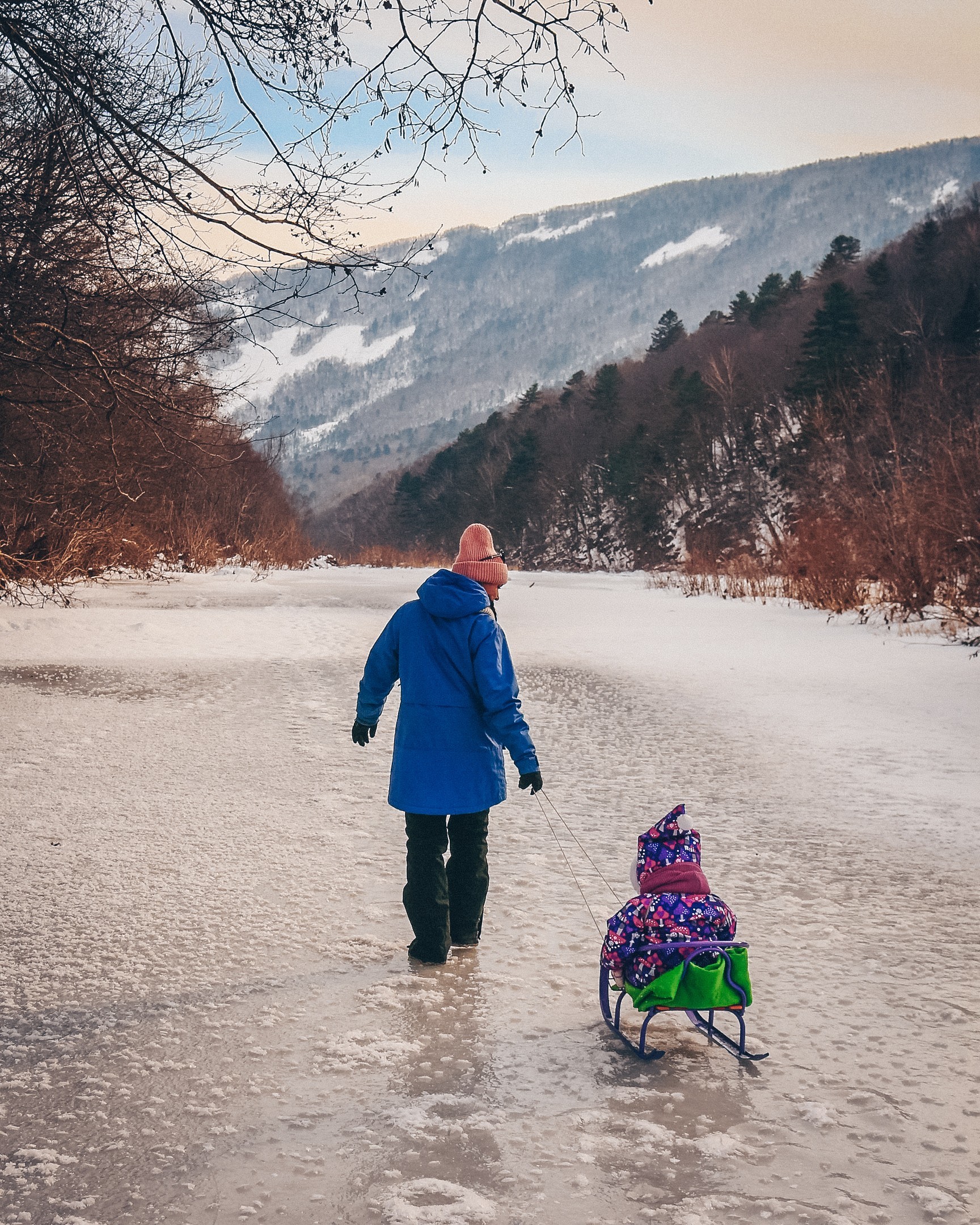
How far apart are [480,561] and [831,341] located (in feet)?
193

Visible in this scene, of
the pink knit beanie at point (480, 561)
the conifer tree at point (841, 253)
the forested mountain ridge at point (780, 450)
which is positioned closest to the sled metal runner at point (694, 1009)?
the pink knit beanie at point (480, 561)

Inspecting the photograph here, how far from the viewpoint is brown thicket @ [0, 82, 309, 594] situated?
24.2 ft

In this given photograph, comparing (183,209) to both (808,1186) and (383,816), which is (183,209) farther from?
(808,1186)

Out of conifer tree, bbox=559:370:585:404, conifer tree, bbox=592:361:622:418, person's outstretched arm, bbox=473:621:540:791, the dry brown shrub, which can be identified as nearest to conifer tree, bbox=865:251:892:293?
conifer tree, bbox=592:361:622:418

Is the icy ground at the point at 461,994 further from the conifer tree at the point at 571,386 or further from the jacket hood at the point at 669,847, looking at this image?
the conifer tree at the point at 571,386

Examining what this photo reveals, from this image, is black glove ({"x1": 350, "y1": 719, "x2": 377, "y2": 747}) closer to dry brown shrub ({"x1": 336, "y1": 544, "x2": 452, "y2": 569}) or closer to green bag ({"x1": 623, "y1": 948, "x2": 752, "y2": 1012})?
green bag ({"x1": 623, "y1": 948, "x2": 752, "y2": 1012})

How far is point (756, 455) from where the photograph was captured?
224 ft

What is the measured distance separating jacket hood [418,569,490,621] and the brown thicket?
3.08 metres

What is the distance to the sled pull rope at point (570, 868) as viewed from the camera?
14.0 ft

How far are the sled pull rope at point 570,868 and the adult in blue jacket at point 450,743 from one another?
26 centimetres

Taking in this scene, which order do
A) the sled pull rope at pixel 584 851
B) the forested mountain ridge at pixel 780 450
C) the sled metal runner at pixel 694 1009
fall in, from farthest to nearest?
1. the forested mountain ridge at pixel 780 450
2. the sled pull rope at pixel 584 851
3. the sled metal runner at pixel 694 1009

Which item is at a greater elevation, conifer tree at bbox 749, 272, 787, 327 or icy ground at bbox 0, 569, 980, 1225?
conifer tree at bbox 749, 272, 787, 327

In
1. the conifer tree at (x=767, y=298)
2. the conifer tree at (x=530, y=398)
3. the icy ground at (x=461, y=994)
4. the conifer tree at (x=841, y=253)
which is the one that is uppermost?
the conifer tree at (x=841, y=253)

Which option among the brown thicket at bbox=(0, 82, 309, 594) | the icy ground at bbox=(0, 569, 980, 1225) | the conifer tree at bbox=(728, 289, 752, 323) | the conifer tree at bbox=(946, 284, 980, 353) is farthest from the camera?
the conifer tree at bbox=(728, 289, 752, 323)
